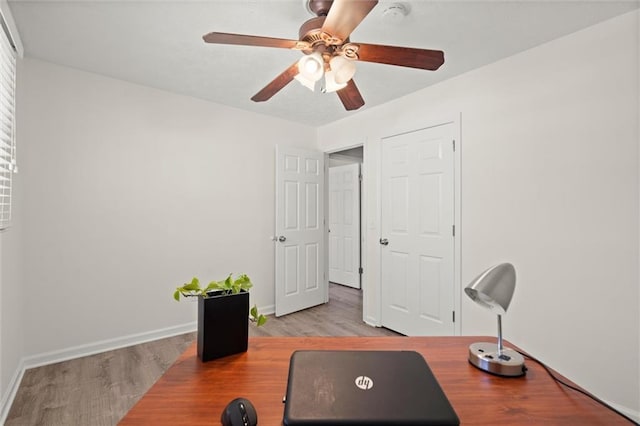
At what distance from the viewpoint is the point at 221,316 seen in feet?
3.23

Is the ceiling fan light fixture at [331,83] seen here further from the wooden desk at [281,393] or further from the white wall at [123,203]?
the white wall at [123,203]

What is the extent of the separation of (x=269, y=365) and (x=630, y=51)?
2564 mm

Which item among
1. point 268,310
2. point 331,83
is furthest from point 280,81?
point 268,310

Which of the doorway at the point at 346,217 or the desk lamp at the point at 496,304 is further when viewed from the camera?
the doorway at the point at 346,217

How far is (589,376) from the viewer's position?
1904 mm

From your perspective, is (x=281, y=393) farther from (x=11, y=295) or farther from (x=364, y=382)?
(x=11, y=295)

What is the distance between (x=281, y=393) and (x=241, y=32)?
6.76ft

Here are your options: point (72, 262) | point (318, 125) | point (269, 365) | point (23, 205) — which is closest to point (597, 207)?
point (269, 365)

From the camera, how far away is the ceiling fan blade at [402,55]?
1342mm

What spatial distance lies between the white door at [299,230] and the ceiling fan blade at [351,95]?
187 centimetres

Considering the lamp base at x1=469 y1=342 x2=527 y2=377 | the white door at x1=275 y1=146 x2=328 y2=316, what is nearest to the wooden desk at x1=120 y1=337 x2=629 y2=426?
the lamp base at x1=469 y1=342 x2=527 y2=377

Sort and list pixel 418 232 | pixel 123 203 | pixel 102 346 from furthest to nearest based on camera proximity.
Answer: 1. pixel 418 232
2. pixel 123 203
3. pixel 102 346

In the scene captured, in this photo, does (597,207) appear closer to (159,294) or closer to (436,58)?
(436,58)

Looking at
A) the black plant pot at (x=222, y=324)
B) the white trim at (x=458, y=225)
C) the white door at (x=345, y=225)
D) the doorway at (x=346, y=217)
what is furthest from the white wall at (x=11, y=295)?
the white door at (x=345, y=225)
